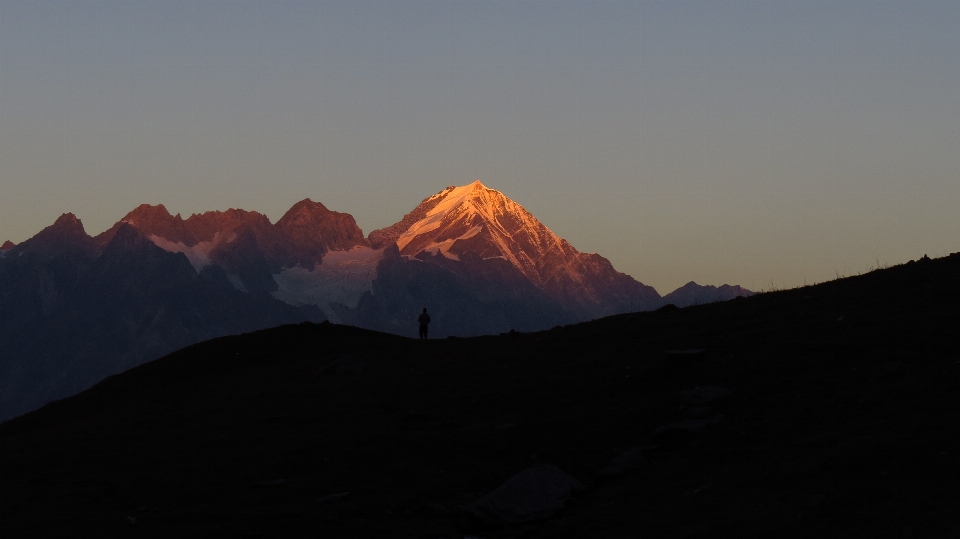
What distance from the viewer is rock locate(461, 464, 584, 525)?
84.1 feet

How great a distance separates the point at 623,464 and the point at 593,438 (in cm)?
262

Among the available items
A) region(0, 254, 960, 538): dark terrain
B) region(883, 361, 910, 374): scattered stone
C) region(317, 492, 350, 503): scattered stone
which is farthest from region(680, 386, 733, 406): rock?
region(317, 492, 350, 503): scattered stone

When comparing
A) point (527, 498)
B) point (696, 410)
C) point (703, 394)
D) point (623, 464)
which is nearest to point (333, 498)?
point (527, 498)

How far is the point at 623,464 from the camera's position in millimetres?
28359

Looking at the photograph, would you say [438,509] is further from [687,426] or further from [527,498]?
[687,426]

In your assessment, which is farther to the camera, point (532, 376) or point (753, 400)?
point (532, 376)

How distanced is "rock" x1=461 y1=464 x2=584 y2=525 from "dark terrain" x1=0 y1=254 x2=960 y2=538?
282mm

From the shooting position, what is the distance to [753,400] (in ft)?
103

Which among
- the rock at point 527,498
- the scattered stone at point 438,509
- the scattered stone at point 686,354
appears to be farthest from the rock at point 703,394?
the scattered stone at point 438,509

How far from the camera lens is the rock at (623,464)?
92.1ft

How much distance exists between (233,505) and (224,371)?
28208mm

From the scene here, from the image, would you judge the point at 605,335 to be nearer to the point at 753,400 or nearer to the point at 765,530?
the point at 753,400

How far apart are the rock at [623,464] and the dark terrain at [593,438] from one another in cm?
24

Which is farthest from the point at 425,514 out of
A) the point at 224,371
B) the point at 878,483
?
the point at 224,371
